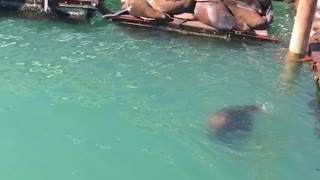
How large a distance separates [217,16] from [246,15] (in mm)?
Answer: 1165

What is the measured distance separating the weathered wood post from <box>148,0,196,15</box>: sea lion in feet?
13.2

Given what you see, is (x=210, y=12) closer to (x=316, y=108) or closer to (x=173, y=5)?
(x=173, y=5)

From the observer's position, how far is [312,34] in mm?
18312

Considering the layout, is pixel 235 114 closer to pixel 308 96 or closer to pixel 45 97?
pixel 308 96

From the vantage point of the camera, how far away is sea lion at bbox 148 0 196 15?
18859 millimetres

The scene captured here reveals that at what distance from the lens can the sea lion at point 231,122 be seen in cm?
1178

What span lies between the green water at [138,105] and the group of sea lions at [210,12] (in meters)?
0.66

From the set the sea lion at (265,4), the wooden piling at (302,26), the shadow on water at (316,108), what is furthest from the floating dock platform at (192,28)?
the shadow on water at (316,108)

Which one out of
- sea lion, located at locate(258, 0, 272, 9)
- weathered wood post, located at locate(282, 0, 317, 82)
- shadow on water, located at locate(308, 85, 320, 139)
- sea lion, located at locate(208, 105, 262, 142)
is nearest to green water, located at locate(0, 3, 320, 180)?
shadow on water, located at locate(308, 85, 320, 139)

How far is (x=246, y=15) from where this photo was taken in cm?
1845

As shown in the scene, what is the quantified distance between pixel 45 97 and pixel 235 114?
16.0 ft

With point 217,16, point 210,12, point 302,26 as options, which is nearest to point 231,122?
point 302,26

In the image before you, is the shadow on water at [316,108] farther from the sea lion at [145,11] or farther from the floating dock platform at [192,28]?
the sea lion at [145,11]

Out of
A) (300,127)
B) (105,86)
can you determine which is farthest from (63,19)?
(300,127)
